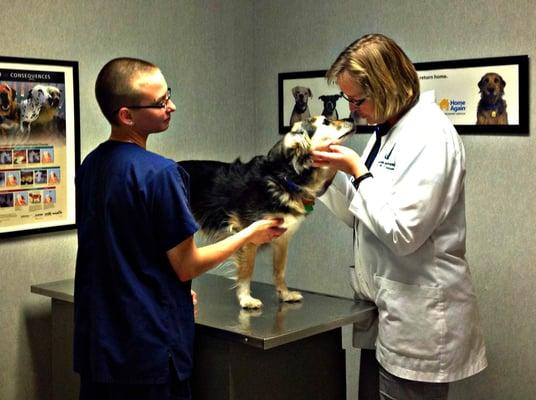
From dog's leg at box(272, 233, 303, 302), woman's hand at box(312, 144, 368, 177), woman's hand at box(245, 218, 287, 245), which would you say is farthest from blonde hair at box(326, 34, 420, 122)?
dog's leg at box(272, 233, 303, 302)

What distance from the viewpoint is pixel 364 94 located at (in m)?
2.00

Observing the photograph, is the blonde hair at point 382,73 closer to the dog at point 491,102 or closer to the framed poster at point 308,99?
the dog at point 491,102

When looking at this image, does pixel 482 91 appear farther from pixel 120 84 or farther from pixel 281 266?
pixel 120 84

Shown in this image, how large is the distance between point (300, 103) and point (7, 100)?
4.53 ft

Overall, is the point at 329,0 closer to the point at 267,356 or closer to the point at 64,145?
the point at 64,145

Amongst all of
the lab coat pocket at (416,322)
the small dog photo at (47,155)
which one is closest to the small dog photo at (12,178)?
the small dog photo at (47,155)

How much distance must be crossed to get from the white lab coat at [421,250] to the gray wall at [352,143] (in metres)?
0.75

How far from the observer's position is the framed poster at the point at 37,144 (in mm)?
2545

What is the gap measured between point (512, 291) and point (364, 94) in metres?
1.18

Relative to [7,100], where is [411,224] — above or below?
below

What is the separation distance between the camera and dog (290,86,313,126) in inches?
130

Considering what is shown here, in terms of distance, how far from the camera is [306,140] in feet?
7.04

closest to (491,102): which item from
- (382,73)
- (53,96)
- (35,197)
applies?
(382,73)

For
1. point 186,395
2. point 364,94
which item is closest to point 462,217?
point 364,94
